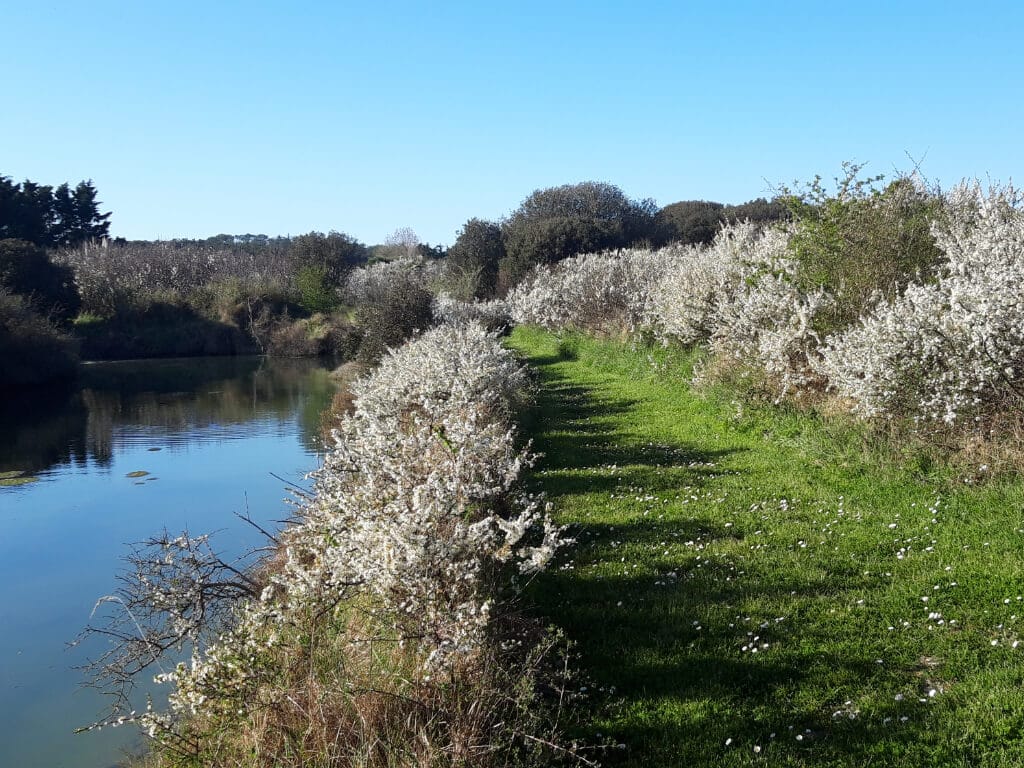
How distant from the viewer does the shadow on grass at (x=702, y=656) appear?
4023 millimetres

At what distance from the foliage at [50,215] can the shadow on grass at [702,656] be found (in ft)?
177

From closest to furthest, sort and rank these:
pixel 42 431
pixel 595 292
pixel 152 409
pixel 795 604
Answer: pixel 795 604, pixel 42 431, pixel 152 409, pixel 595 292

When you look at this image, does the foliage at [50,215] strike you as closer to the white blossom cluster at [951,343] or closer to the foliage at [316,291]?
the foliage at [316,291]

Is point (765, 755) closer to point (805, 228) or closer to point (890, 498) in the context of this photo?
point (890, 498)

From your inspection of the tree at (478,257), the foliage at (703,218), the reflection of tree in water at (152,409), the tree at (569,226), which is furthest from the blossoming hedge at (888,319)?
the foliage at (703,218)

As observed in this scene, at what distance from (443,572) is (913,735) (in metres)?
2.60

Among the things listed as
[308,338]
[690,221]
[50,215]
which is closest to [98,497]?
[308,338]

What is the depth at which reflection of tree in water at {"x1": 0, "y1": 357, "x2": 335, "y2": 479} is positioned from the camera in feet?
64.0

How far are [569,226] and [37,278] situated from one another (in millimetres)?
26976

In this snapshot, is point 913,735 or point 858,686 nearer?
point 913,735

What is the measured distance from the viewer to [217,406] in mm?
25672

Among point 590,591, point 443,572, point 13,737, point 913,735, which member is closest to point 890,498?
point 590,591

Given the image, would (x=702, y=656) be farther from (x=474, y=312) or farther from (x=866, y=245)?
(x=474, y=312)

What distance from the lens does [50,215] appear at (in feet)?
199
